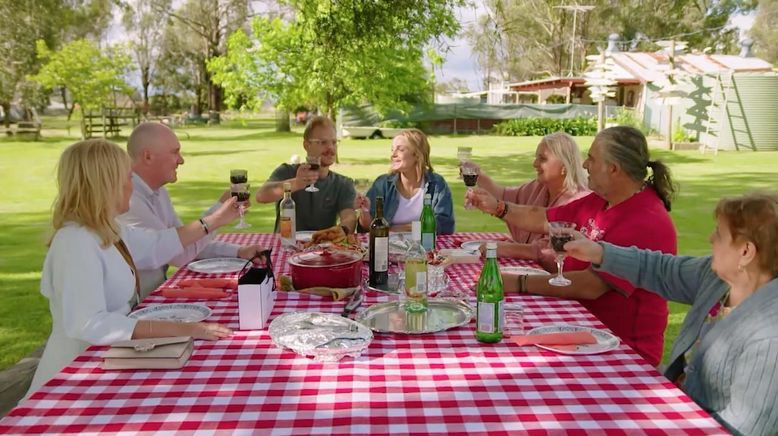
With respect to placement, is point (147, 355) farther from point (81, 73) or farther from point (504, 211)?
point (81, 73)

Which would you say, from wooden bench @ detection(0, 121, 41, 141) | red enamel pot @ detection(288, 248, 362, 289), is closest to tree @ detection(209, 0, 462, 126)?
red enamel pot @ detection(288, 248, 362, 289)

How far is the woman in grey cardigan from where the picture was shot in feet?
5.68

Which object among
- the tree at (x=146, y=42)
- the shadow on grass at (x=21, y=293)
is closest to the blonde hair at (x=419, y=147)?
the shadow on grass at (x=21, y=293)

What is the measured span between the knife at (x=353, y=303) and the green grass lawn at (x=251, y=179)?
109cm

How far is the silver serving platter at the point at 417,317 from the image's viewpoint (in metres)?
2.16

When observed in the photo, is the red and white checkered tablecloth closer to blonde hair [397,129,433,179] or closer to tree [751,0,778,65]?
blonde hair [397,129,433,179]

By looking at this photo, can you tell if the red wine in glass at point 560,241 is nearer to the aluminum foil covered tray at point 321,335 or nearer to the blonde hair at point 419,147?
the aluminum foil covered tray at point 321,335

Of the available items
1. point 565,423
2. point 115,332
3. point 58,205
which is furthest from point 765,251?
point 58,205

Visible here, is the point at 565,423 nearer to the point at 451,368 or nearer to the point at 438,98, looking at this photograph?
the point at 451,368

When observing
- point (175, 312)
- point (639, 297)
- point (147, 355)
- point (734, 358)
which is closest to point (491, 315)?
point (734, 358)

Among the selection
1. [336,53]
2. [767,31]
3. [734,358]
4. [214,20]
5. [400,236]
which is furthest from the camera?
[767,31]

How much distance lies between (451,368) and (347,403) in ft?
1.21

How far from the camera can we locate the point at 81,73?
26.2 m

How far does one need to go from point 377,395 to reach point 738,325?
3.61 feet
